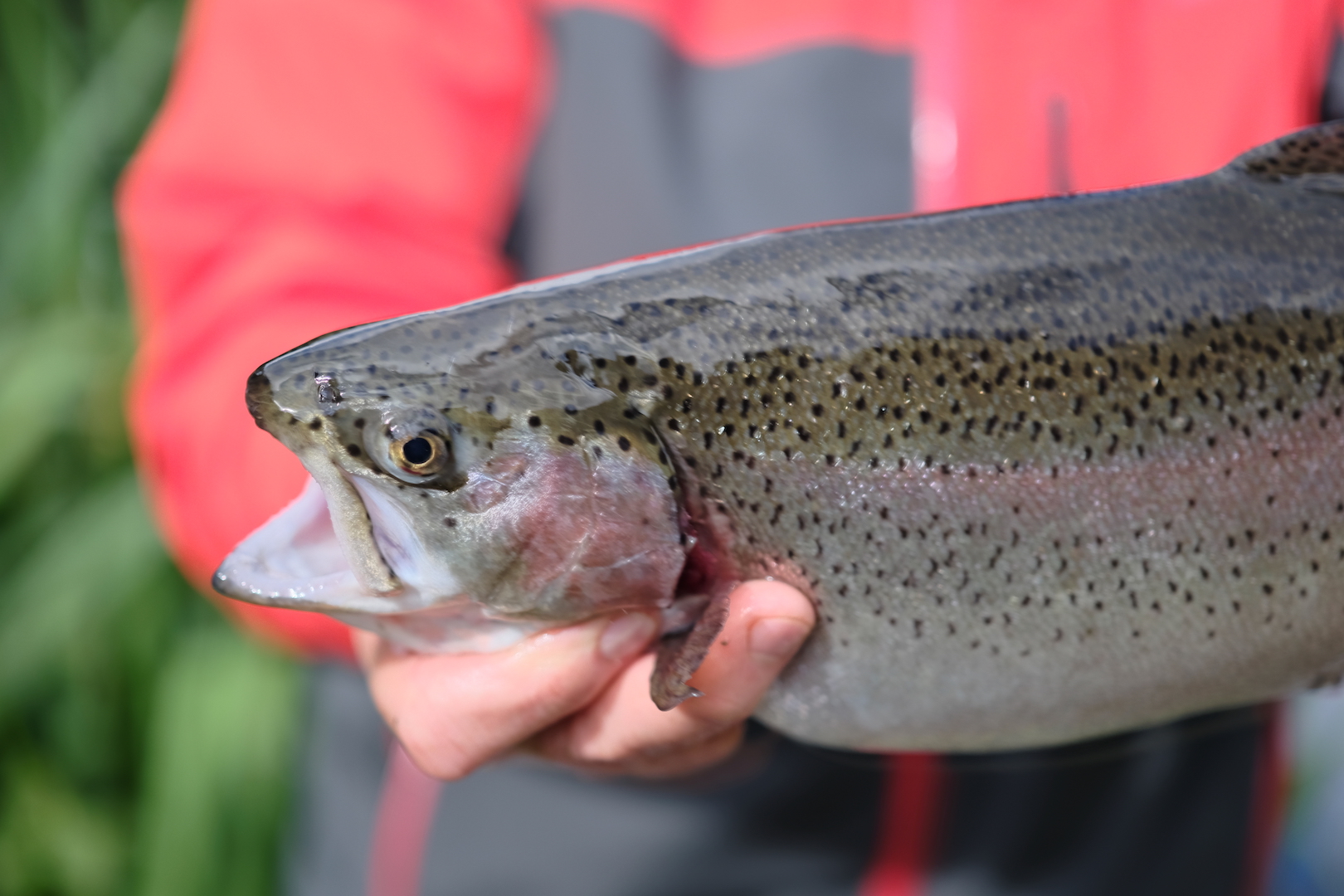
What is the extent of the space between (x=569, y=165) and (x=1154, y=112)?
2.11 feet

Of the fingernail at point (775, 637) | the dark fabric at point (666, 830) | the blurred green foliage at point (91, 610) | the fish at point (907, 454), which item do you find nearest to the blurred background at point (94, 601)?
the blurred green foliage at point (91, 610)

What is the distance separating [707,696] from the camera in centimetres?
70

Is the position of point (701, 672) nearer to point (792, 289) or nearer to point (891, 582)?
point (891, 582)

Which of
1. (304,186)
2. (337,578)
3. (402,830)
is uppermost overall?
(304,186)

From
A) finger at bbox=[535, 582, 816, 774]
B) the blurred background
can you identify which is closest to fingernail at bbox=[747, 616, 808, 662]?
finger at bbox=[535, 582, 816, 774]

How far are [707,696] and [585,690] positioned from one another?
9 cm

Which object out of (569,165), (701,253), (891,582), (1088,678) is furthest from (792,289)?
(569,165)

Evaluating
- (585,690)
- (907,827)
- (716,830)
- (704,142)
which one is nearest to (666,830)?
(716,830)

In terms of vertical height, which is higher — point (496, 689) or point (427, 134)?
point (427, 134)

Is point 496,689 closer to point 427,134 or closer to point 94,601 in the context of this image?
point 427,134

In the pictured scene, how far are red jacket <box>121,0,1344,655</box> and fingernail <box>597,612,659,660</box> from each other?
1.45ft

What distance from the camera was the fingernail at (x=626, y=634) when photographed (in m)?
0.70

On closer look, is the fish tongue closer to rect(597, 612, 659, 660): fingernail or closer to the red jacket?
rect(597, 612, 659, 660): fingernail

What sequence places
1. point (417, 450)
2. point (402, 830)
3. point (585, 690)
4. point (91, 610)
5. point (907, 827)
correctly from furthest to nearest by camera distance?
1. point (91, 610)
2. point (402, 830)
3. point (907, 827)
4. point (585, 690)
5. point (417, 450)
